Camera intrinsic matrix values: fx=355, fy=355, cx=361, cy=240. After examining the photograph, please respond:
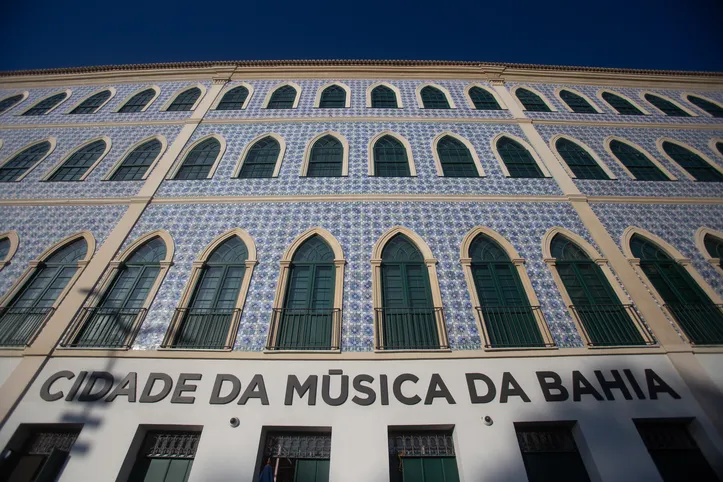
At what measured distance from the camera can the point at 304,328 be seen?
6176 mm

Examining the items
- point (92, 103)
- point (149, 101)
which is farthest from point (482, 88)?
point (92, 103)

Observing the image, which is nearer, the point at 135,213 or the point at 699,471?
the point at 699,471

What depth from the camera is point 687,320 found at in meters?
6.33

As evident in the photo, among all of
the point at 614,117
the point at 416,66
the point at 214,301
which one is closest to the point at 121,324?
the point at 214,301

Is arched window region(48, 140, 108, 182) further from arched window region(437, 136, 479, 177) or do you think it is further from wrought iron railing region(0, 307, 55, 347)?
arched window region(437, 136, 479, 177)

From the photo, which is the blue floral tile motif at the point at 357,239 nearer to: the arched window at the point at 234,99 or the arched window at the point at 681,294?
the arched window at the point at 681,294

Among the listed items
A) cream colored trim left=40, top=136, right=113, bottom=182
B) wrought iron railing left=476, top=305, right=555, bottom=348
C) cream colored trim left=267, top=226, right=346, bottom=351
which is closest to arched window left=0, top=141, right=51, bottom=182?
cream colored trim left=40, top=136, right=113, bottom=182

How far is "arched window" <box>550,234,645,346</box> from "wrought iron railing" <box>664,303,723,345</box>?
2.85 feet

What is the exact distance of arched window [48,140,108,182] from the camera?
905 centimetres

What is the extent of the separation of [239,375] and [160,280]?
2.68m

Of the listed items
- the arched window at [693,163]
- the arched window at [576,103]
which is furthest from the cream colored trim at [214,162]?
the arched window at [693,163]

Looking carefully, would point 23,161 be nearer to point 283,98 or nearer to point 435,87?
point 283,98

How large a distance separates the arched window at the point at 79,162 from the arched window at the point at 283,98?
4877mm

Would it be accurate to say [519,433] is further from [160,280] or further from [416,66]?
[416,66]
